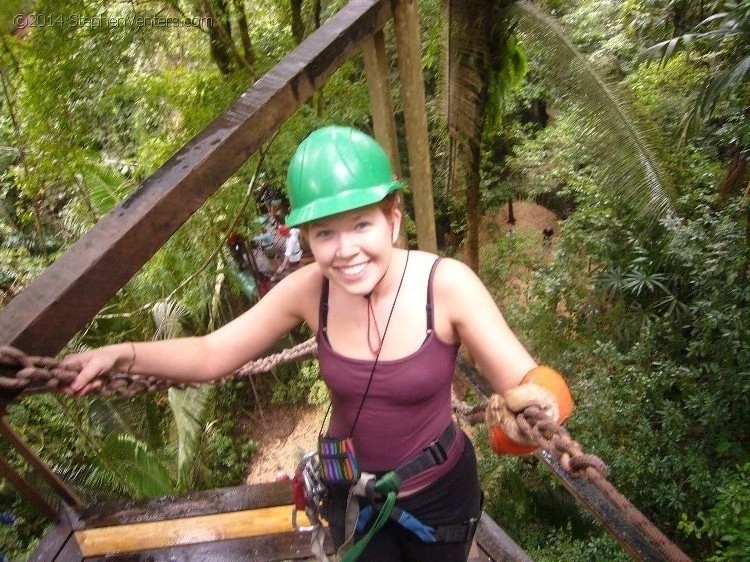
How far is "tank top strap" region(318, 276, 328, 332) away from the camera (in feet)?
4.44

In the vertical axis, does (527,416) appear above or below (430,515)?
above

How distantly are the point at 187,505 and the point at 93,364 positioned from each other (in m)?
1.61

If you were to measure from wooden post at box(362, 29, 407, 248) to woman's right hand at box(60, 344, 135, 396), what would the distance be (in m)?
1.12

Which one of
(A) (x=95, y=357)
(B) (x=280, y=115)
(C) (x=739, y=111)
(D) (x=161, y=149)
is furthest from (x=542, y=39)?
(A) (x=95, y=357)

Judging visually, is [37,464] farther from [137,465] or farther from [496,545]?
[137,465]

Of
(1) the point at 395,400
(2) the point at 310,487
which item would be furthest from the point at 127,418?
(1) the point at 395,400

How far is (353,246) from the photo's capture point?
3.79ft

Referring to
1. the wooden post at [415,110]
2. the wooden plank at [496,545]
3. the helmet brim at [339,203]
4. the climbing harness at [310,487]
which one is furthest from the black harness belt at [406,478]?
the wooden post at [415,110]

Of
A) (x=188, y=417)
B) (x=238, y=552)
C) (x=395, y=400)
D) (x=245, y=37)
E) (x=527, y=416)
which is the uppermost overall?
(x=245, y=37)

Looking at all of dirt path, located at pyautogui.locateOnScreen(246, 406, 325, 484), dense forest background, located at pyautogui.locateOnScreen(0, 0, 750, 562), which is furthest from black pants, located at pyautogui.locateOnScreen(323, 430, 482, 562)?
dirt path, located at pyautogui.locateOnScreen(246, 406, 325, 484)

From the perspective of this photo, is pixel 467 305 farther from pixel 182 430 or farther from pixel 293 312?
pixel 182 430

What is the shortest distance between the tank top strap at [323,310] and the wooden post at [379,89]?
0.76 meters

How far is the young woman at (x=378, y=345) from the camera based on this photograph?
3.82ft

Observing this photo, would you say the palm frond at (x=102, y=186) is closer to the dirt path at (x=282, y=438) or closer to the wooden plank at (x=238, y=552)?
the wooden plank at (x=238, y=552)
